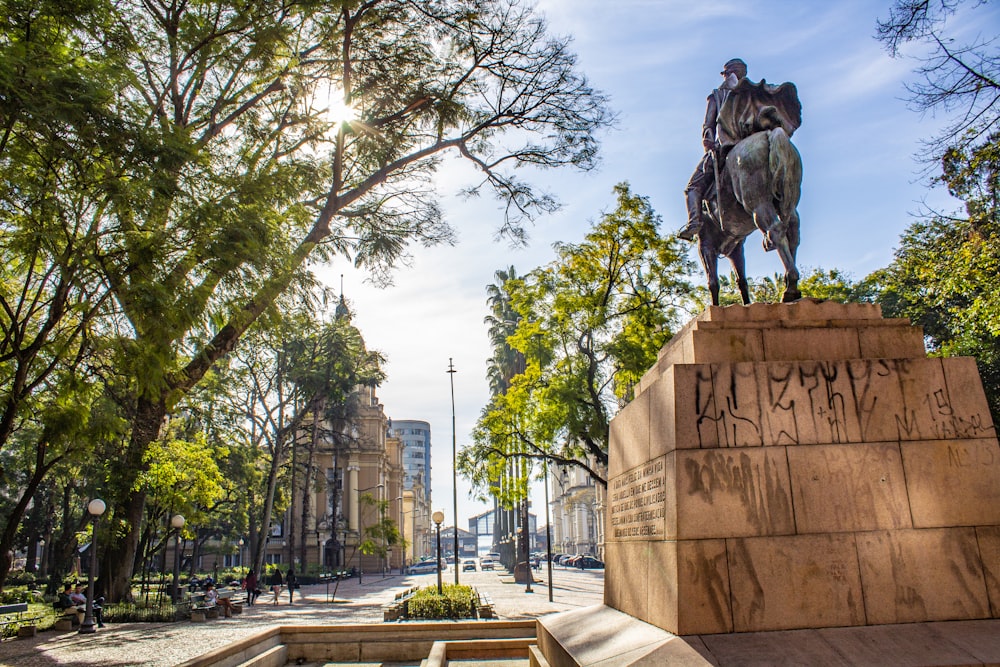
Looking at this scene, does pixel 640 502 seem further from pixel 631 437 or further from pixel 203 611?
pixel 203 611

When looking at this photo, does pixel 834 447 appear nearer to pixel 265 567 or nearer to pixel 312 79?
pixel 312 79

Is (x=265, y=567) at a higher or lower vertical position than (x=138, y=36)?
lower

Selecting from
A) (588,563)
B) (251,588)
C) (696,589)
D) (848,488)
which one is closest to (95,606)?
(251,588)

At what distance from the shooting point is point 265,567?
45.2m

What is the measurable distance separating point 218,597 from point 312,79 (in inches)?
686

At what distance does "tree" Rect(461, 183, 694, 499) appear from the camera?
21625 mm

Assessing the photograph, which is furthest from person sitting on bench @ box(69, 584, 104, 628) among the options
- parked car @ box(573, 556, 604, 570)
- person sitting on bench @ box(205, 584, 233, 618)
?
parked car @ box(573, 556, 604, 570)

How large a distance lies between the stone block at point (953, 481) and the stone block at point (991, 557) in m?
0.07

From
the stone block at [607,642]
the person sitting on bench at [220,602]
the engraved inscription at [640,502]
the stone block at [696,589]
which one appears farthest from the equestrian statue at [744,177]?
the person sitting on bench at [220,602]

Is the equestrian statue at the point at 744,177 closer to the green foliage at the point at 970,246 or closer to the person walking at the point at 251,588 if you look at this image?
the green foliage at the point at 970,246

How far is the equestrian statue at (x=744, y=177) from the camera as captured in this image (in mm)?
6598

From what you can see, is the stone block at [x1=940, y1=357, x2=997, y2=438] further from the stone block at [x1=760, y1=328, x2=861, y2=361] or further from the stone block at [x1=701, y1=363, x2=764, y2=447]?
the stone block at [x1=701, y1=363, x2=764, y2=447]

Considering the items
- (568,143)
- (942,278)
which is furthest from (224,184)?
(942,278)

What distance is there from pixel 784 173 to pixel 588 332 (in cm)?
1583
